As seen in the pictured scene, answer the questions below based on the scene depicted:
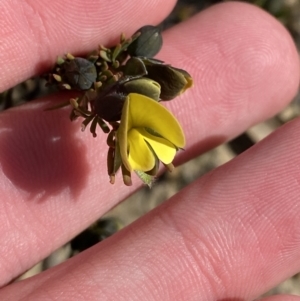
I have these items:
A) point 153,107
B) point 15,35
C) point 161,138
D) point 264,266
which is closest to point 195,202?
point 264,266

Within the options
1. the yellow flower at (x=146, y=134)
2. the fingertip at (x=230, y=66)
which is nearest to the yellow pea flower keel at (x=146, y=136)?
the yellow flower at (x=146, y=134)

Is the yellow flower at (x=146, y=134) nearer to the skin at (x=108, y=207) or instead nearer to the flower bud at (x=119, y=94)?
the flower bud at (x=119, y=94)

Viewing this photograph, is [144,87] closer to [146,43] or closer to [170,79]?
[170,79]

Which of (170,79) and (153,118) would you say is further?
(170,79)

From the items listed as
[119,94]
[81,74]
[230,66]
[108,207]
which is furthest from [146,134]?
[230,66]

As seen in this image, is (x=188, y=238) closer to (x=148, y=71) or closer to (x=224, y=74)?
(x=148, y=71)

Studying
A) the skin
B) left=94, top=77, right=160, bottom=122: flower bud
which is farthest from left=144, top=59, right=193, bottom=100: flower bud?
the skin

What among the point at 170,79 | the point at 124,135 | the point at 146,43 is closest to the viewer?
the point at 124,135
